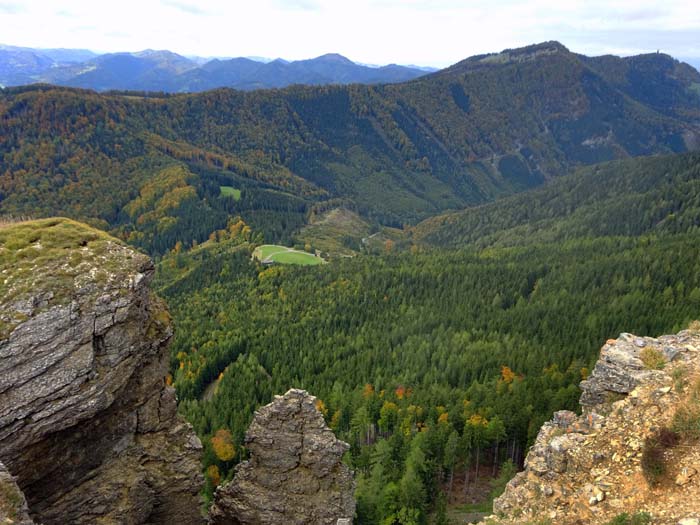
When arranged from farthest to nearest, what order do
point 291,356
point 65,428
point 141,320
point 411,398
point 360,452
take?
1. point 291,356
2. point 411,398
3. point 360,452
4. point 141,320
5. point 65,428

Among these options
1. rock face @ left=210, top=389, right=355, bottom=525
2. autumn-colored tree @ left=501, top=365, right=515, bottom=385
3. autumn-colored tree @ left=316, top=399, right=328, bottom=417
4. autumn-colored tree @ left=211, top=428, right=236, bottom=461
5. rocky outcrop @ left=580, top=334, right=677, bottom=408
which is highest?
A: rocky outcrop @ left=580, top=334, right=677, bottom=408

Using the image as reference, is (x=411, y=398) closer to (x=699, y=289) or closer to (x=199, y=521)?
(x=199, y=521)

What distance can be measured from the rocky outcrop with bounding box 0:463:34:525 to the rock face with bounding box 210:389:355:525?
20041mm

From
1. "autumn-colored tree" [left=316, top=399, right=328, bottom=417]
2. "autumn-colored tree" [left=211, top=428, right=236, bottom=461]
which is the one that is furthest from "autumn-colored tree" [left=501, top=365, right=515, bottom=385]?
"autumn-colored tree" [left=211, top=428, right=236, bottom=461]

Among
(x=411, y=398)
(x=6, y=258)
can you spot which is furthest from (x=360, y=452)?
(x=6, y=258)

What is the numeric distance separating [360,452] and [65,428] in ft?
181

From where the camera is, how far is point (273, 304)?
174875mm

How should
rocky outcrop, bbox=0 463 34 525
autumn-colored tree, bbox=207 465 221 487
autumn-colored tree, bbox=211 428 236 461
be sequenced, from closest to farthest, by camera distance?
rocky outcrop, bbox=0 463 34 525
autumn-colored tree, bbox=207 465 221 487
autumn-colored tree, bbox=211 428 236 461

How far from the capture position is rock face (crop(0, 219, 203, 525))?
31875 mm

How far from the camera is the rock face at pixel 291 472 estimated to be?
1768 inches

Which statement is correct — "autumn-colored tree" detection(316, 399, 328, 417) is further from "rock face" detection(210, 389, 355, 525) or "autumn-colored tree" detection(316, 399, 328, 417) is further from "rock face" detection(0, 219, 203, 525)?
"rock face" detection(0, 219, 203, 525)

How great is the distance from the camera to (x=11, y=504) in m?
27.2

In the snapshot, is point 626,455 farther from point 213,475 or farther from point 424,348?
point 424,348

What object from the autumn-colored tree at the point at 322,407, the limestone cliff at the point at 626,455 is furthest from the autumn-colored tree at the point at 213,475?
the limestone cliff at the point at 626,455
